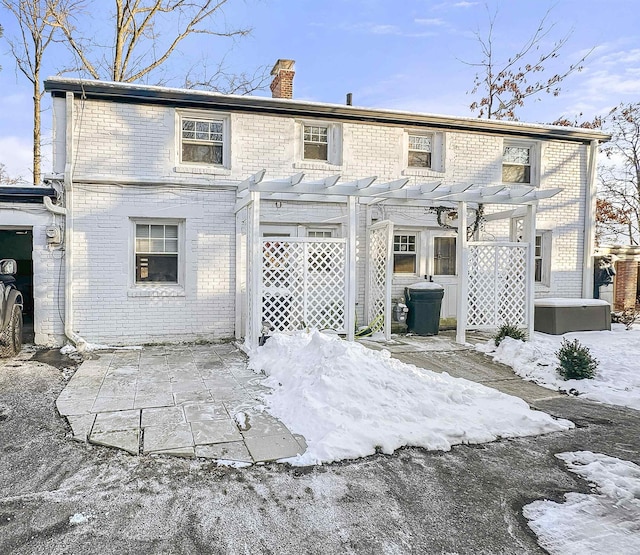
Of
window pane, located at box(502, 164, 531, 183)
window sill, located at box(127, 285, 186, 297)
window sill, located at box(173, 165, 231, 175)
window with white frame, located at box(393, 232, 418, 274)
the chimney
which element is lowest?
window sill, located at box(127, 285, 186, 297)

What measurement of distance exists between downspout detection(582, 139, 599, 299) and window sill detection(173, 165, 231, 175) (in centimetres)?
864

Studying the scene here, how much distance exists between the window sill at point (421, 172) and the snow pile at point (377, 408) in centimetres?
514

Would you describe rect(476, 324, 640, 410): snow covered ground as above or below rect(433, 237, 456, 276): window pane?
below

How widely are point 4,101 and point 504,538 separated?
19408 millimetres

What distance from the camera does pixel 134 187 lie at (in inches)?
317

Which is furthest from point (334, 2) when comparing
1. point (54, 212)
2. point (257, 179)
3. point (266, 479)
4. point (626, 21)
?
point (266, 479)

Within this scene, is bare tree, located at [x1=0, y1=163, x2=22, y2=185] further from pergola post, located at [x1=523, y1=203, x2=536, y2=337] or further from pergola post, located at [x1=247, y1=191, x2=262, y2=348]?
pergola post, located at [x1=523, y1=203, x2=536, y2=337]

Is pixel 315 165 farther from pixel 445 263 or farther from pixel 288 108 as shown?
pixel 445 263

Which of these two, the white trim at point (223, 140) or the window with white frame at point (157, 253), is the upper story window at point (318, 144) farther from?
the window with white frame at point (157, 253)

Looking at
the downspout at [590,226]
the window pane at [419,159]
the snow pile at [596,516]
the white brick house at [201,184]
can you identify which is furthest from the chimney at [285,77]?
the snow pile at [596,516]

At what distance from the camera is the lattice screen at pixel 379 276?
8.55 metres

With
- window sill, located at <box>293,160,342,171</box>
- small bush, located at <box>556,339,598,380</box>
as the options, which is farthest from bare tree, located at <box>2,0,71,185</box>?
small bush, located at <box>556,339,598,380</box>

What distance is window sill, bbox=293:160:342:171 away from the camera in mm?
8969

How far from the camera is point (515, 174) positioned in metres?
10.4
